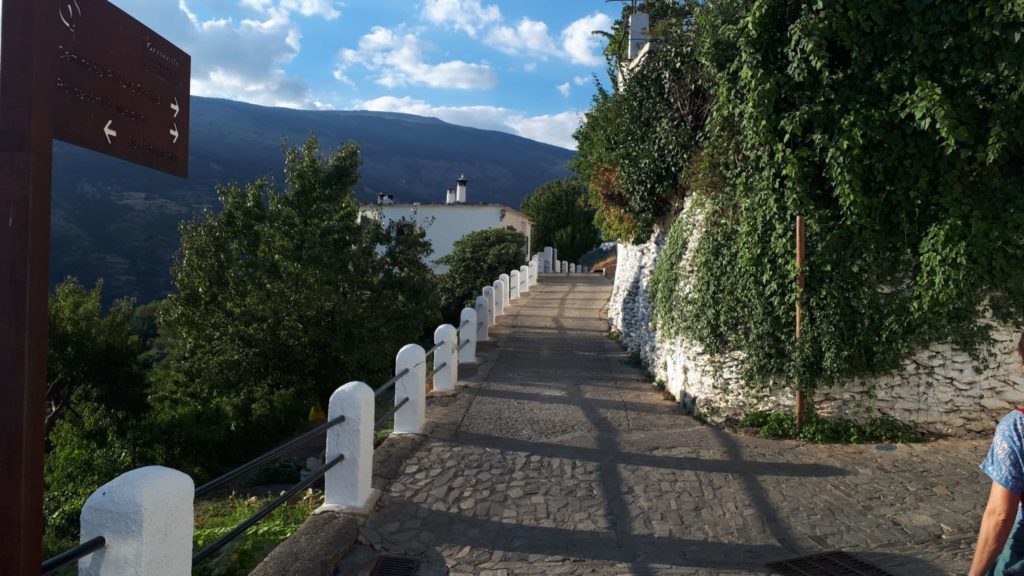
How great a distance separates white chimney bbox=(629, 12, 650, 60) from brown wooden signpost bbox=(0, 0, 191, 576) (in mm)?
13971

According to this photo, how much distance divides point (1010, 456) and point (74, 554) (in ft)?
10.6

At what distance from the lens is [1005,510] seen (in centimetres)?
254

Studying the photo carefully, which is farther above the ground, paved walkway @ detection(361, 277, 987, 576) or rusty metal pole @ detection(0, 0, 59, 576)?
rusty metal pole @ detection(0, 0, 59, 576)

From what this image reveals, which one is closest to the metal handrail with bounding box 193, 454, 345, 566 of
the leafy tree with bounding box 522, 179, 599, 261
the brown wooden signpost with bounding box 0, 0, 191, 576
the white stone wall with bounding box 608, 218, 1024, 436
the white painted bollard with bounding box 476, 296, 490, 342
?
the brown wooden signpost with bounding box 0, 0, 191, 576

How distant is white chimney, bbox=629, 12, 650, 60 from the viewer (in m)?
15.4

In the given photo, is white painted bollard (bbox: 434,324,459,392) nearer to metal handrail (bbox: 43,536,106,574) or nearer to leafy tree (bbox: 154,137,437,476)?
leafy tree (bbox: 154,137,437,476)

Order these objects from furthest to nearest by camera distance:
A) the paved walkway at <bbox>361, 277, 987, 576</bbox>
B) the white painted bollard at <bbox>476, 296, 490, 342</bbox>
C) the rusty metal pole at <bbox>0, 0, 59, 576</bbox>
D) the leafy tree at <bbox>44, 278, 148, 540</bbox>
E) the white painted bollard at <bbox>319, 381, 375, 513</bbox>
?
the white painted bollard at <bbox>476, 296, 490, 342</bbox> < the leafy tree at <bbox>44, 278, 148, 540</bbox> < the white painted bollard at <bbox>319, 381, 375, 513</bbox> < the paved walkway at <bbox>361, 277, 987, 576</bbox> < the rusty metal pole at <bbox>0, 0, 59, 576</bbox>

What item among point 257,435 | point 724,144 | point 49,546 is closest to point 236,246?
point 257,435

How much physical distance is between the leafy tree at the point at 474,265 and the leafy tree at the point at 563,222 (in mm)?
24985

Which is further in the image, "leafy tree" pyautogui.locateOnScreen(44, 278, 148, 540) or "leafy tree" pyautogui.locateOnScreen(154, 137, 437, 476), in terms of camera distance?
"leafy tree" pyautogui.locateOnScreen(154, 137, 437, 476)

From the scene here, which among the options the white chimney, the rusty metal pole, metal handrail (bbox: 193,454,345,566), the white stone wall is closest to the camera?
the rusty metal pole

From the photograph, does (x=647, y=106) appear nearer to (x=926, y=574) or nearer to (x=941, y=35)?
(x=941, y=35)

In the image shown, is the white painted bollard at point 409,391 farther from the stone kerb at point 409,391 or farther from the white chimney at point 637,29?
the white chimney at point 637,29

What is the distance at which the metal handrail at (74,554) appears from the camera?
2301 millimetres
